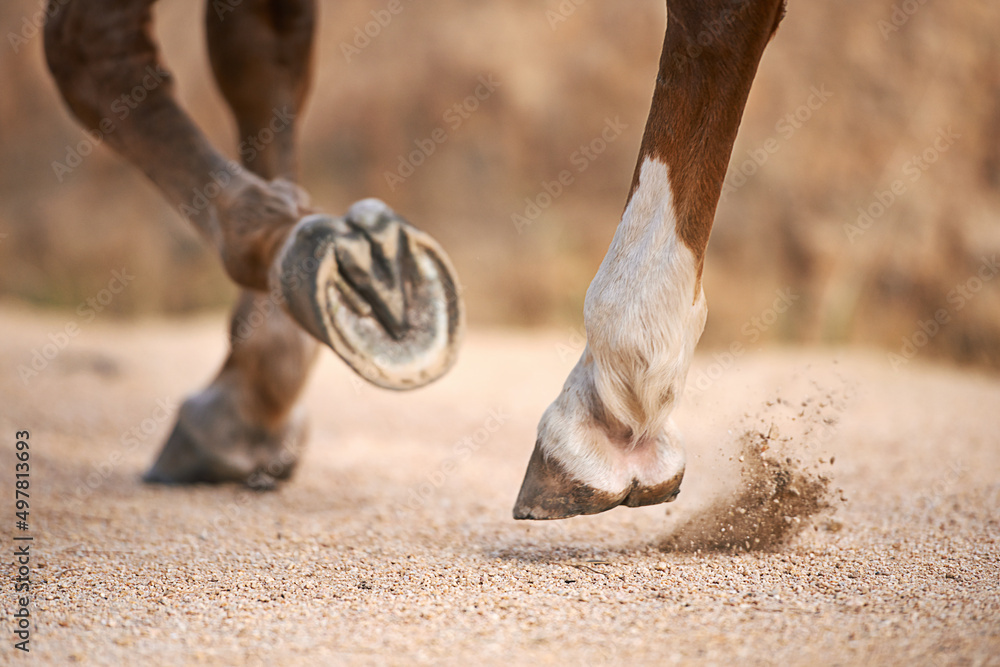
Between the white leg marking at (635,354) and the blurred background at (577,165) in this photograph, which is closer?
the white leg marking at (635,354)

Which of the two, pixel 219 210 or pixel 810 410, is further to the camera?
pixel 810 410

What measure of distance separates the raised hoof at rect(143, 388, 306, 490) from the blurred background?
2.36 meters

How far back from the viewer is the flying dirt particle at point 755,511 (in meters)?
1.40

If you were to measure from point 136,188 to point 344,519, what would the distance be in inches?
152

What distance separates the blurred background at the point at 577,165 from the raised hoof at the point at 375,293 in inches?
109

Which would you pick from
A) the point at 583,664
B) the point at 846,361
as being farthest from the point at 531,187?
the point at 583,664

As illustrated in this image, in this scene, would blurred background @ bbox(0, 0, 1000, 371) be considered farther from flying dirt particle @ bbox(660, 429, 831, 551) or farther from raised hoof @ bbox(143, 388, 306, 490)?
flying dirt particle @ bbox(660, 429, 831, 551)

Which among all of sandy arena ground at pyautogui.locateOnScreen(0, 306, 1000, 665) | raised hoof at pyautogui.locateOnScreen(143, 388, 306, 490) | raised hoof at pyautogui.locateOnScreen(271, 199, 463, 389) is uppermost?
raised hoof at pyautogui.locateOnScreen(271, 199, 463, 389)

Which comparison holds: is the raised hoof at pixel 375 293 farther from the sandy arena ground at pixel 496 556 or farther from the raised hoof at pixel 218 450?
the raised hoof at pixel 218 450

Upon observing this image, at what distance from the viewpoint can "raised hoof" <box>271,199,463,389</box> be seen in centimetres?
143

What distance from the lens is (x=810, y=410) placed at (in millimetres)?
2633

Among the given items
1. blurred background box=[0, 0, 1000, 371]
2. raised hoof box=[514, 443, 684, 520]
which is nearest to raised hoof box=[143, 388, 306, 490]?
raised hoof box=[514, 443, 684, 520]

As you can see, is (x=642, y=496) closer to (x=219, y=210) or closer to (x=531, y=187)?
(x=219, y=210)

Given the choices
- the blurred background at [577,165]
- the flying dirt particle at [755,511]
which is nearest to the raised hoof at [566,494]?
the flying dirt particle at [755,511]
